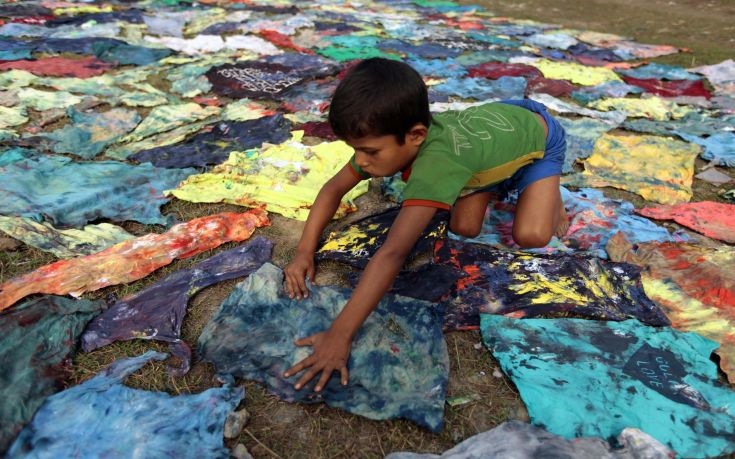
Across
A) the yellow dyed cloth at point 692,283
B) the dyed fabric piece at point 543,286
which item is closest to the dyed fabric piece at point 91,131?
the dyed fabric piece at point 543,286

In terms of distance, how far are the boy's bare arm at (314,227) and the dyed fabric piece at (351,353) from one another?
2.2 inches

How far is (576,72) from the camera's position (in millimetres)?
5684

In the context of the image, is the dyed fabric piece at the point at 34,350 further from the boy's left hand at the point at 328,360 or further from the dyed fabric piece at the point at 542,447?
the dyed fabric piece at the point at 542,447

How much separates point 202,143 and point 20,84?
7.61 ft

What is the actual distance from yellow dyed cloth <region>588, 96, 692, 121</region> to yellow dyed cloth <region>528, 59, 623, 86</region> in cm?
69

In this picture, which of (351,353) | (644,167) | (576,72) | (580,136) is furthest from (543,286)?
(576,72)

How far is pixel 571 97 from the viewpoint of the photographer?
5.11m

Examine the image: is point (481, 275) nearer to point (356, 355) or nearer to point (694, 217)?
point (356, 355)

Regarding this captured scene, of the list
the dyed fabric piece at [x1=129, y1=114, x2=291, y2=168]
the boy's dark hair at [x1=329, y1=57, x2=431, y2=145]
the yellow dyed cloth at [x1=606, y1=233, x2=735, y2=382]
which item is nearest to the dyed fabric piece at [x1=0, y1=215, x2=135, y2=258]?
the dyed fabric piece at [x1=129, y1=114, x2=291, y2=168]

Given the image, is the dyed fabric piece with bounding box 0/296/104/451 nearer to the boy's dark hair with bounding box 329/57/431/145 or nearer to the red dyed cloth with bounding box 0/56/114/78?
the boy's dark hair with bounding box 329/57/431/145

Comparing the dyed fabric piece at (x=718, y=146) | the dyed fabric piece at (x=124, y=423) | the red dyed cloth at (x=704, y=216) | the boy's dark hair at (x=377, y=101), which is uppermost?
the boy's dark hair at (x=377, y=101)

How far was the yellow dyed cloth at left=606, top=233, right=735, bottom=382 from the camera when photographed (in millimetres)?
2078

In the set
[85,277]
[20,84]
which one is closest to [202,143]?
[85,277]

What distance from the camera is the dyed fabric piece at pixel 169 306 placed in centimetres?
193
